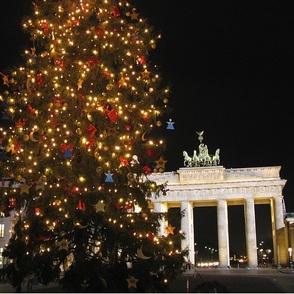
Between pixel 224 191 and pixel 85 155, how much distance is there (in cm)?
7067

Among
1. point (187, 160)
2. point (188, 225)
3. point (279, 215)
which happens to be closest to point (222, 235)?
point (188, 225)

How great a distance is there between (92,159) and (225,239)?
71.6 metres

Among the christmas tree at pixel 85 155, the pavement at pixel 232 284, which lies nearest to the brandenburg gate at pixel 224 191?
the pavement at pixel 232 284

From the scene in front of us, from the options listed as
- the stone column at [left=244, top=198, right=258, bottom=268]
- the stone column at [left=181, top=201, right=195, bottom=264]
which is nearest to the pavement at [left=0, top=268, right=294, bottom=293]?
the stone column at [left=181, top=201, right=195, bottom=264]

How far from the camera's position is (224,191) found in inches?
3430

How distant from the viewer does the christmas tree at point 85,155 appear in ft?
59.2

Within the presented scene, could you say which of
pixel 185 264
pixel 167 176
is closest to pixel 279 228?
pixel 167 176

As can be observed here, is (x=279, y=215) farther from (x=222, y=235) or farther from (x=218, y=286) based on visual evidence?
(x=218, y=286)

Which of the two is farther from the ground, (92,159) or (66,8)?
(66,8)

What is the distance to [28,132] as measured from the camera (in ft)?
63.2

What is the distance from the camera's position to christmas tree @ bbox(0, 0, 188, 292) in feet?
59.2

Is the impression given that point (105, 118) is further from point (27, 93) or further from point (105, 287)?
point (105, 287)

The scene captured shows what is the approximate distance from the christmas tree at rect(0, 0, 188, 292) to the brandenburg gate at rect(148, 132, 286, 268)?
212 ft

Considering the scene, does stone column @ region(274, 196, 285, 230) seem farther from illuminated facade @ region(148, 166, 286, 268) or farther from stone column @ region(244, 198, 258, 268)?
stone column @ region(244, 198, 258, 268)
